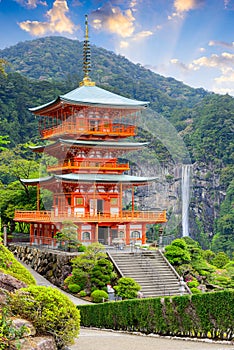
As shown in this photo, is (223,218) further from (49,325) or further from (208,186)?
(49,325)

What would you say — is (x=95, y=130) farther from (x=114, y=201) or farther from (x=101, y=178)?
(x=114, y=201)

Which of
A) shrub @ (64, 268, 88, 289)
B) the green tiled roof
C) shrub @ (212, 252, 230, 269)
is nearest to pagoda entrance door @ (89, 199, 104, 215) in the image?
the green tiled roof

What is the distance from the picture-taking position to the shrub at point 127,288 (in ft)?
73.5

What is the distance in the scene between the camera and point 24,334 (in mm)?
8758

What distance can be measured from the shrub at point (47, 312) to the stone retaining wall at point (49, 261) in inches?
604

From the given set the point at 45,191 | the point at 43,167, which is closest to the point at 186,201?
the point at 43,167

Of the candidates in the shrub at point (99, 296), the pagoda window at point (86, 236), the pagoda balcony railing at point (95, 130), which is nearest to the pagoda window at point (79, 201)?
the pagoda window at point (86, 236)

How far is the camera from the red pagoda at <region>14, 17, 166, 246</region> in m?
28.0

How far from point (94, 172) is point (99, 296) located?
8019 mm

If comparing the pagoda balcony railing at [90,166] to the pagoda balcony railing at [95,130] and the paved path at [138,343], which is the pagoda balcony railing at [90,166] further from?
the paved path at [138,343]

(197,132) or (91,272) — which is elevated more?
(197,132)

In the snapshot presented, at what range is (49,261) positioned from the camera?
27047 millimetres

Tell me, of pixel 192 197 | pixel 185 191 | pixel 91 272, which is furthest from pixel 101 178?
pixel 192 197

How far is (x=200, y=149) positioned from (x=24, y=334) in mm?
60093
